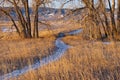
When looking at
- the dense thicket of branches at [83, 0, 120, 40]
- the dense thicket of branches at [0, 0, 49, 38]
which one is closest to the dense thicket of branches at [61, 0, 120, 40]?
the dense thicket of branches at [83, 0, 120, 40]

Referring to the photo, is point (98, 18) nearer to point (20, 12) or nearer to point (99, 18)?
point (99, 18)

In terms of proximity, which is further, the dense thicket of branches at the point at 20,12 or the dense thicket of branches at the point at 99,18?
the dense thicket of branches at the point at 20,12

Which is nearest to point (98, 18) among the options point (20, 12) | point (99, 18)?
point (99, 18)

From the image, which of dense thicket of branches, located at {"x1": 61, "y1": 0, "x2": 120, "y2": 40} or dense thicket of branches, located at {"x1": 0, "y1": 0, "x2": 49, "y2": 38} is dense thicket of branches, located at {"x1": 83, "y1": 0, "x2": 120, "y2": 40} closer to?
dense thicket of branches, located at {"x1": 61, "y1": 0, "x2": 120, "y2": 40}

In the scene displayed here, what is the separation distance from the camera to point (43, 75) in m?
9.94

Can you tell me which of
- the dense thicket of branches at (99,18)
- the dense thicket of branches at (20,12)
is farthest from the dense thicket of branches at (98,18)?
the dense thicket of branches at (20,12)

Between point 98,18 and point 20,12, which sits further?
point 20,12

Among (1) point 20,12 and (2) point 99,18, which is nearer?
(2) point 99,18

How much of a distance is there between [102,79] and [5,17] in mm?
27614

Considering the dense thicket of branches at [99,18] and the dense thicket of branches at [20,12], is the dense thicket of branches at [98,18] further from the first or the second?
the dense thicket of branches at [20,12]

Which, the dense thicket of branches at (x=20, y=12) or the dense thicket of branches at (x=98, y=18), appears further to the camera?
the dense thicket of branches at (x=20, y=12)

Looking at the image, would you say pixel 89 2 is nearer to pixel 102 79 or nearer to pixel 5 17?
pixel 5 17

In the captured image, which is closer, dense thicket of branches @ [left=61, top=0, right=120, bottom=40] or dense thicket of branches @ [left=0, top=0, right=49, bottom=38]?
dense thicket of branches @ [left=61, top=0, right=120, bottom=40]

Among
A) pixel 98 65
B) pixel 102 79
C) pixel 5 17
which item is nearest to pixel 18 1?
pixel 5 17
